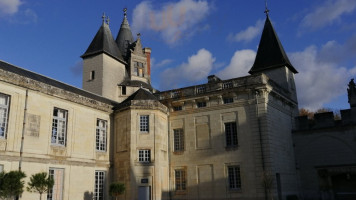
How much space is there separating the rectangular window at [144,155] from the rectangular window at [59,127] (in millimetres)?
4572

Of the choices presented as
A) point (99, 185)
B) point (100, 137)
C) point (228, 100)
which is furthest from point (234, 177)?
point (100, 137)

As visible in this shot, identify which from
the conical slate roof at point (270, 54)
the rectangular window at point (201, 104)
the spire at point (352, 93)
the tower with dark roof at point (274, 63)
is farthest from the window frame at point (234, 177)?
the conical slate roof at point (270, 54)

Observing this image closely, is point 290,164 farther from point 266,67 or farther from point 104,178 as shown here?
point 104,178

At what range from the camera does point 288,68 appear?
26.4 meters

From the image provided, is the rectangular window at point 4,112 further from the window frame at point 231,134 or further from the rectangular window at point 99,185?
the window frame at point 231,134

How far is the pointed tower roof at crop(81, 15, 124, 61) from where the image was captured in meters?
27.3

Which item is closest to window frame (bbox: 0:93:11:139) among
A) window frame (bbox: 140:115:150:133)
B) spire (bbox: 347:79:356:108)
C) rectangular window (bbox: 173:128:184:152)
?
window frame (bbox: 140:115:150:133)

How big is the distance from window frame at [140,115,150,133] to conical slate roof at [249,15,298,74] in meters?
11.3

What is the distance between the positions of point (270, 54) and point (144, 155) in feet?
47.2

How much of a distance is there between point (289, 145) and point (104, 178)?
12815 millimetres

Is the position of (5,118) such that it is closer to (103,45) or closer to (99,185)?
(99,185)

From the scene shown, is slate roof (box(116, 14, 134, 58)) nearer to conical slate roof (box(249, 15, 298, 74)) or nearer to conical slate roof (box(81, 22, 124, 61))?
conical slate roof (box(81, 22, 124, 61))

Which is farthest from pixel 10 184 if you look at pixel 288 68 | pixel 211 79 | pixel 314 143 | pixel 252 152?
pixel 288 68

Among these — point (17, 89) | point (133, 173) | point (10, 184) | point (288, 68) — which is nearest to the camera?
point (10, 184)
